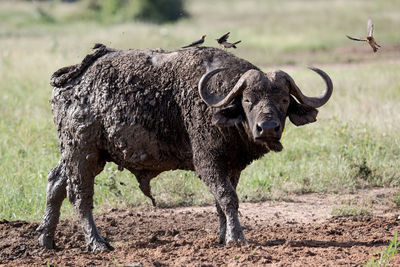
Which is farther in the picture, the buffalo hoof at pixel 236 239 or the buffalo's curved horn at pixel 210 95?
the buffalo hoof at pixel 236 239

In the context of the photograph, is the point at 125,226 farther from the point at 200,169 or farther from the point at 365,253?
the point at 365,253

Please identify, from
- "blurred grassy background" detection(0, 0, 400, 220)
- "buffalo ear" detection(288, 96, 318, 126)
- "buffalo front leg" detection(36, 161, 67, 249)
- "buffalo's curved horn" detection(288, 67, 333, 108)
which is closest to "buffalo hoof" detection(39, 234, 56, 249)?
"buffalo front leg" detection(36, 161, 67, 249)

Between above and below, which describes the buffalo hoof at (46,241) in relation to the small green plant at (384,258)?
below

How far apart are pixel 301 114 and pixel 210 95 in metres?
0.79

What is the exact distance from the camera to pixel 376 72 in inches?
620

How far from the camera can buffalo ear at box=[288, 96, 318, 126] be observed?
579 centimetres

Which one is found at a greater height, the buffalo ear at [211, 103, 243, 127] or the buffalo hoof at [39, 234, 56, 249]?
the buffalo ear at [211, 103, 243, 127]

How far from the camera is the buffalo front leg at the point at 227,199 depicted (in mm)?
5809

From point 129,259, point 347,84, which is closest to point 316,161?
point 129,259

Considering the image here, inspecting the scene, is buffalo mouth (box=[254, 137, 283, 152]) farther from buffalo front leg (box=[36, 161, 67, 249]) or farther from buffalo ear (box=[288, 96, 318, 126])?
buffalo front leg (box=[36, 161, 67, 249])

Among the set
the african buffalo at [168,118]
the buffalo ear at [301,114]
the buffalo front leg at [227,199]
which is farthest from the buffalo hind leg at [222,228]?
the buffalo ear at [301,114]

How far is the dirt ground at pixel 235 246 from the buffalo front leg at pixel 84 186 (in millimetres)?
229

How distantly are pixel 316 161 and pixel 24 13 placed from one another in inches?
1353

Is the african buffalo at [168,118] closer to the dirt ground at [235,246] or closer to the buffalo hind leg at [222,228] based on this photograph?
the buffalo hind leg at [222,228]
